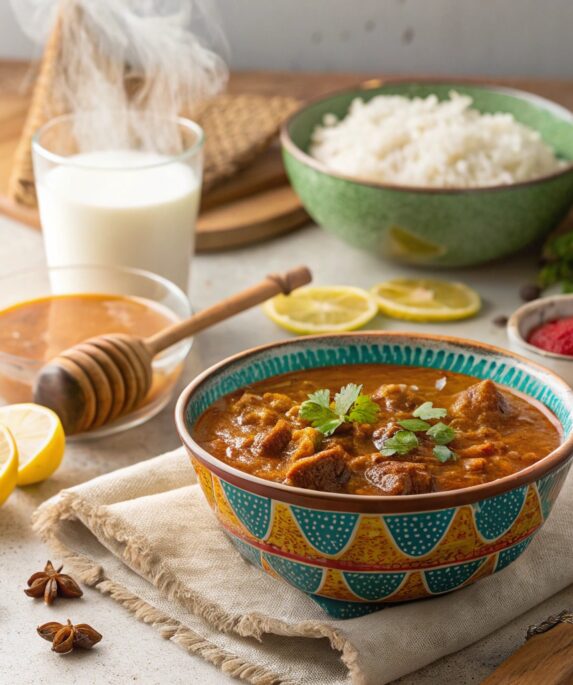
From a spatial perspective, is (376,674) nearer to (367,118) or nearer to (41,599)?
(41,599)

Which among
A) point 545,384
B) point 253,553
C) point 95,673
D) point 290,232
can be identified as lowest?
point 290,232

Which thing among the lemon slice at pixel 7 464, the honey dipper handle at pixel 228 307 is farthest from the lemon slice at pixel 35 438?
the honey dipper handle at pixel 228 307

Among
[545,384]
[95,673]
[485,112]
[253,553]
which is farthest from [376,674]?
[485,112]

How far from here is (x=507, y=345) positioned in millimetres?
2676

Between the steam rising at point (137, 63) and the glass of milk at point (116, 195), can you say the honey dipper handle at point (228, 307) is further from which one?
the steam rising at point (137, 63)

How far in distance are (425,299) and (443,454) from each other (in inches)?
49.0

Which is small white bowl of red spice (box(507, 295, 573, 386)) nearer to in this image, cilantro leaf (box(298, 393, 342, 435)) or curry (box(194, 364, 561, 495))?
curry (box(194, 364, 561, 495))

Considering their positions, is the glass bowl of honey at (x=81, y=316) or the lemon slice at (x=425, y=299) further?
the lemon slice at (x=425, y=299)

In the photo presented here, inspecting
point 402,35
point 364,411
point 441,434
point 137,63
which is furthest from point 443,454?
point 402,35

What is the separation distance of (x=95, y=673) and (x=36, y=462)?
541mm

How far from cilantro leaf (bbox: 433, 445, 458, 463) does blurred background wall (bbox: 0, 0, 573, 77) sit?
316cm

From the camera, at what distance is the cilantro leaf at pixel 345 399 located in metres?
1.72

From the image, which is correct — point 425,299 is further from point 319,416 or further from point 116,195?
point 319,416

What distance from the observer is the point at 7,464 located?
197 cm
